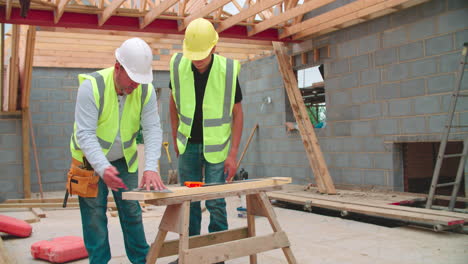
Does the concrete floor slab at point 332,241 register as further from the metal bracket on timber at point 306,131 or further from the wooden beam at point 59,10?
the wooden beam at point 59,10

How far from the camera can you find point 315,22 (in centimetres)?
646

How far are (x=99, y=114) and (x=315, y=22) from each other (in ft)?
15.2

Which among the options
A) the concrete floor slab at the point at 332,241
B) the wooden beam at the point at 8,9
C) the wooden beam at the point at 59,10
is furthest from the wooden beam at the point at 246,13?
the wooden beam at the point at 8,9

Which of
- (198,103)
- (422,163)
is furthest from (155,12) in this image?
(422,163)

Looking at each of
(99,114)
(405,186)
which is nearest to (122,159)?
(99,114)

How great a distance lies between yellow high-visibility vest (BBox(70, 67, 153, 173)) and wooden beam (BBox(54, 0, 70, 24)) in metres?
3.24

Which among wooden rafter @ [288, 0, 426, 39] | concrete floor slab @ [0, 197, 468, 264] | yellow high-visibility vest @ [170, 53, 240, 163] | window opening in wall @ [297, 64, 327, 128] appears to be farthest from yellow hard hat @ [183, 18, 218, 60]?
window opening in wall @ [297, 64, 327, 128]

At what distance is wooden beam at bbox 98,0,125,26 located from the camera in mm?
5406

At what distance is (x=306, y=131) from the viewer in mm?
6754

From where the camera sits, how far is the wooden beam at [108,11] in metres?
5.41

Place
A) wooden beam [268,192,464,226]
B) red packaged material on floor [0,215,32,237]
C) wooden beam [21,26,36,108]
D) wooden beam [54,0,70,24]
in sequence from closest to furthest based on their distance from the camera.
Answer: wooden beam [268,192,464,226]
red packaged material on floor [0,215,32,237]
wooden beam [54,0,70,24]
wooden beam [21,26,36,108]

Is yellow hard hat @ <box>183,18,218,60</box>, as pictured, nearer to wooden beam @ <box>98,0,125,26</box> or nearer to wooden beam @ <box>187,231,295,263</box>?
wooden beam @ <box>187,231,295,263</box>

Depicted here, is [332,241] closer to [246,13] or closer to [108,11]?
[246,13]

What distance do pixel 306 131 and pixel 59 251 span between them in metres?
4.17
